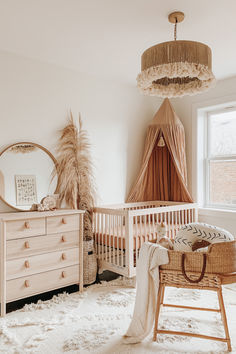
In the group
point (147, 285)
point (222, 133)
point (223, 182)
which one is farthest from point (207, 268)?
point (222, 133)

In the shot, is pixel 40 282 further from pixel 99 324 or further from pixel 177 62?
pixel 177 62

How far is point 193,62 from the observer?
6.33 feet

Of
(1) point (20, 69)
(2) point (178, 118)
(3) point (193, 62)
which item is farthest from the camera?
(2) point (178, 118)

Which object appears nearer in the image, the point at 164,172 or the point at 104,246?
the point at 104,246

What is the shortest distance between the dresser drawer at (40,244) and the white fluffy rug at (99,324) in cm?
48

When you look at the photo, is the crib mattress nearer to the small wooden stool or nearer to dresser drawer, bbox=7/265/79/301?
dresser drawer, bbox=7/265/79/301

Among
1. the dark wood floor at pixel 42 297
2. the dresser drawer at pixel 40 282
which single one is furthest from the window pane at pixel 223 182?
the dresser drawer at pixel 40 282

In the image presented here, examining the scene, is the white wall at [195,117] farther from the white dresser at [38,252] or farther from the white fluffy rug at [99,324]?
the white dresser at [38,252]

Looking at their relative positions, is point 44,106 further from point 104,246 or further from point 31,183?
point 104,246

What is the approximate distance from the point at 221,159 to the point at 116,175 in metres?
1.48

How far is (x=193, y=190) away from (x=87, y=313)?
7.65ft

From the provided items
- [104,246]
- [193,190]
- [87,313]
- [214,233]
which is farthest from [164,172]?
[87,313]

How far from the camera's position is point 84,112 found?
3.63 m

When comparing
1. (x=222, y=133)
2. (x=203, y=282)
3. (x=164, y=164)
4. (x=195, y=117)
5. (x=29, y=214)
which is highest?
(x=195, y=117)
